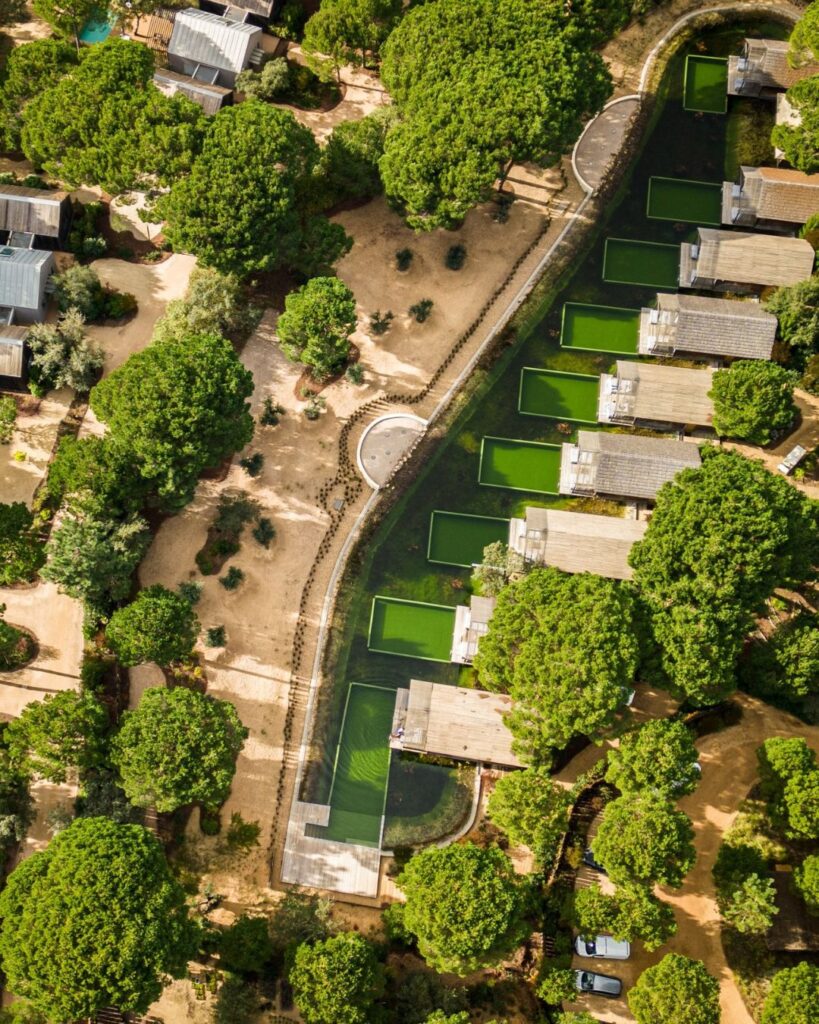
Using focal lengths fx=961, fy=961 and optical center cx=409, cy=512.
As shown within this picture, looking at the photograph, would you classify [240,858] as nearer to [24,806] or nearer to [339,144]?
[24,806]

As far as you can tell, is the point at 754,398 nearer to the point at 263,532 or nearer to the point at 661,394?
the point at 661,394

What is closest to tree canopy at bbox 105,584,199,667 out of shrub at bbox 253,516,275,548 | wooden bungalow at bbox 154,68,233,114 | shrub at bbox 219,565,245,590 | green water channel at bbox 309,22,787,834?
shrub at bbox 219,565,245,590

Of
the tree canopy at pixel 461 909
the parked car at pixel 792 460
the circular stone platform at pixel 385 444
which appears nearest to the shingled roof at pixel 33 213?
the circular stone platform at pixel 385 444

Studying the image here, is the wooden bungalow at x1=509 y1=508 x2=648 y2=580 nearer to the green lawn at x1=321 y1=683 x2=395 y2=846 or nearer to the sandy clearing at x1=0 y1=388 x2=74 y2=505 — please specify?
the green lawn at x1=321 y1=683 x2=395 y2=846

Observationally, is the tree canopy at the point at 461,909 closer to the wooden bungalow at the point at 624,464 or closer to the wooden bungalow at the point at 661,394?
the wooden bungalow at the point at 624,464

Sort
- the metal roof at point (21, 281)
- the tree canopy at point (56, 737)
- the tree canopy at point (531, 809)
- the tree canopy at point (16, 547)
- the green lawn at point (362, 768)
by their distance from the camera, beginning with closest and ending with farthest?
the tree canopy at point (531, 809) → the tree canopy at point (56, 737) → the tree canopy at point (16, 547) → the green lawn at point (362, 768) → the metal roof at point (21, 281)

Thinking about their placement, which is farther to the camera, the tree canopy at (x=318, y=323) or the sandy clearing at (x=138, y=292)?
the sandy clearing at (x=138, y=292)
